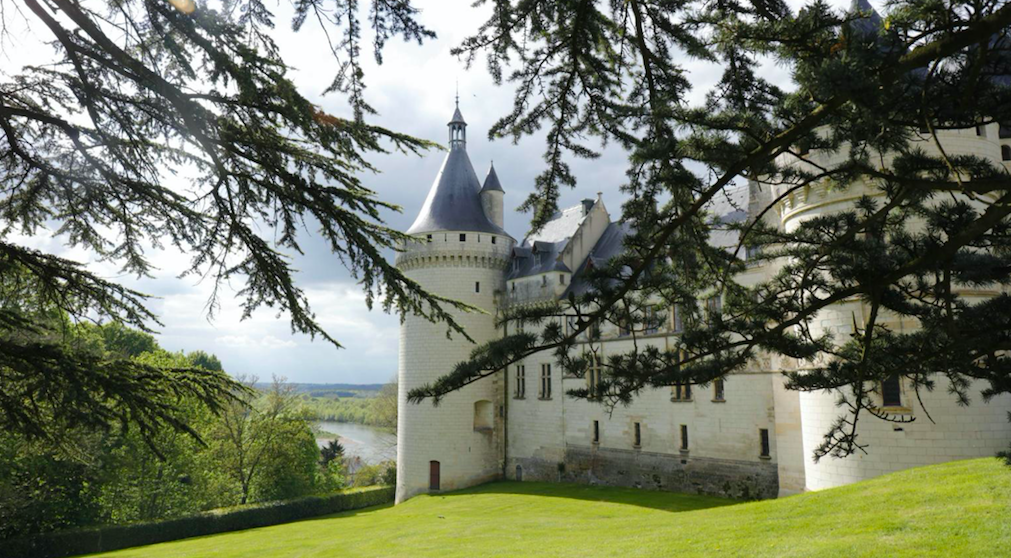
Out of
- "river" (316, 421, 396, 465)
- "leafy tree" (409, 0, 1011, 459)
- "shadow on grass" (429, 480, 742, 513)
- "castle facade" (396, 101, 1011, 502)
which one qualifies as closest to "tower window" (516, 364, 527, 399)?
"castle facade" (396, 101, 1011, 502)

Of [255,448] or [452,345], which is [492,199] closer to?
[452,345]

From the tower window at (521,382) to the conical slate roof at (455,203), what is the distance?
596 centimetres

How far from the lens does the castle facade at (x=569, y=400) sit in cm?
1588

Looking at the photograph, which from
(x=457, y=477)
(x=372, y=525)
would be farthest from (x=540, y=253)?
(x=372, y=525)

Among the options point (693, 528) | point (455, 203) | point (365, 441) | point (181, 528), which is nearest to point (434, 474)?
point (181, 528)

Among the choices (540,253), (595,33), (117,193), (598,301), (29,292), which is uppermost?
(540,253)

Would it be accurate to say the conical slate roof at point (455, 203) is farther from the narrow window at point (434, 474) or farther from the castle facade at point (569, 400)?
the narrow window at point (434, 474)

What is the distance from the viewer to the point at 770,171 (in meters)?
3.54

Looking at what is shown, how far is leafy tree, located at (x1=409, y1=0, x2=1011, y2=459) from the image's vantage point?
9.15 ft

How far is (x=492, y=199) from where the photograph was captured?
26906 millimetres

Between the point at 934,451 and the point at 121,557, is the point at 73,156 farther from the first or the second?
the point at 121,557

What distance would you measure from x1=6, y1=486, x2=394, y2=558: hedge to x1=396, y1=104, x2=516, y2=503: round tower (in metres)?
3.36

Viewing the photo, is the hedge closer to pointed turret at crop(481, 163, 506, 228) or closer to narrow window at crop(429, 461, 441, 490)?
narrow window at crop(429, 461, 441, 490)

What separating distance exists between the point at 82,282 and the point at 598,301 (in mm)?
5425
